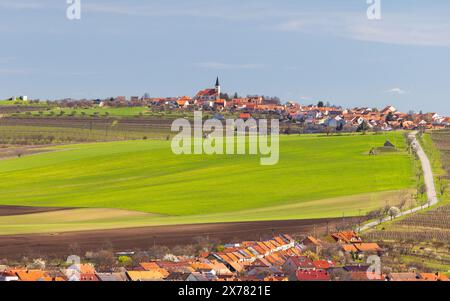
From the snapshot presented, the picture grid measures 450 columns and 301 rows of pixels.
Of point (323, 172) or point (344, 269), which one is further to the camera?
point (323, 172)

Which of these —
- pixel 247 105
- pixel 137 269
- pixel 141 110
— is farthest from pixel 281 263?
pixel 247 105

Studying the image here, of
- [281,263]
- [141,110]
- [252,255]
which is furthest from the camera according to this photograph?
[141,110]

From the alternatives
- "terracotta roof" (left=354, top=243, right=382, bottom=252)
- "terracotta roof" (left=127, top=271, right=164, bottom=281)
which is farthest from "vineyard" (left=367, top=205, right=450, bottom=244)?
"terracotta roof" (left=127, top=271, right=164, bottom=281)

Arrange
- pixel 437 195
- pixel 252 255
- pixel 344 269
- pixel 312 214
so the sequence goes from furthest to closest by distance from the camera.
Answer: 1. pixel 437 195
2. pixel 312 214
3. pixel 252 255
4. pixel 344 269

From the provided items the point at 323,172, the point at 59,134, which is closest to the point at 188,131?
the point at 59,134

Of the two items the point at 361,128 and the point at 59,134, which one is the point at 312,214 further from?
the point at 361,128

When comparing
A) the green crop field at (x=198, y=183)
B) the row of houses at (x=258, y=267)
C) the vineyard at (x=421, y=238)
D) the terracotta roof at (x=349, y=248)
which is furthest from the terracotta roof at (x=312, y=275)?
the green crop field at (x=198, y=183)

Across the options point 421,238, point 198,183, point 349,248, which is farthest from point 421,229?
point 198,183

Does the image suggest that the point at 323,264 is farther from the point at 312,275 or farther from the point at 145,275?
the point at 145,275
